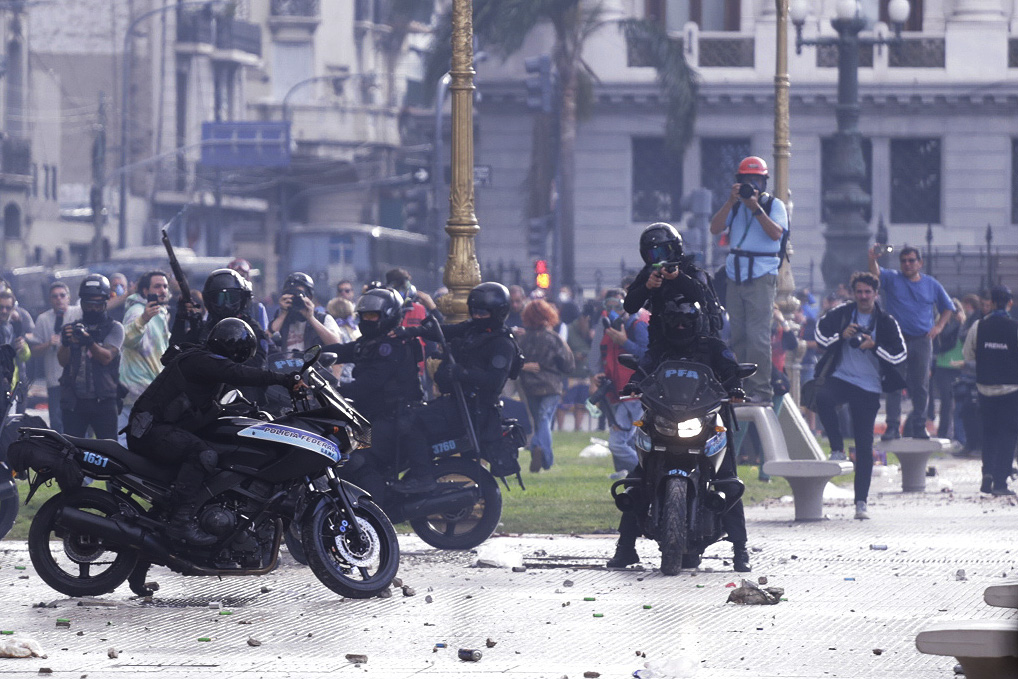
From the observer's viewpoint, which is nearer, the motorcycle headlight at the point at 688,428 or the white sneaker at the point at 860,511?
the motorcycle headlight at the point at 688,428

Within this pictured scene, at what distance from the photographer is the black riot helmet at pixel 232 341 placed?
8562mm

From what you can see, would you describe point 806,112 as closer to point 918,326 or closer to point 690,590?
point 918,326

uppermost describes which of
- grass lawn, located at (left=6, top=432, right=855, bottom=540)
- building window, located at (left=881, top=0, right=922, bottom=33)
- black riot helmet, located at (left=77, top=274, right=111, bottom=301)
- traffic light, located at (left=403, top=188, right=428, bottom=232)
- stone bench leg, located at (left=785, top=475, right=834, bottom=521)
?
building window, located at (left=881, top=0, right=922, bottom=33)

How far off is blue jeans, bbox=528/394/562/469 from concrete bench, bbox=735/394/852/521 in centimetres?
206

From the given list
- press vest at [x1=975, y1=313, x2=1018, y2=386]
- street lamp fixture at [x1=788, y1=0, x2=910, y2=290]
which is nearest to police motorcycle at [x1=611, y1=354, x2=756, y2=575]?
press vest at [x1=975, y1=313, x2=1018, y2=386]

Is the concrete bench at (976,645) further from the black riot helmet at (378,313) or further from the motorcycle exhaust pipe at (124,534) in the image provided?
the black riot helmet at (378,313)

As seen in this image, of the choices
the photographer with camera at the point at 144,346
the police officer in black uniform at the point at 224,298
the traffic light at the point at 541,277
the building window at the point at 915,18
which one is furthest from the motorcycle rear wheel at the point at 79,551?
the building window at the point at 915,18

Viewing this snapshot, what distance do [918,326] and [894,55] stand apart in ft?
82.8

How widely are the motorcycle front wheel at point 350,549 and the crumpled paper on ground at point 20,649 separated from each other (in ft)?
5.06

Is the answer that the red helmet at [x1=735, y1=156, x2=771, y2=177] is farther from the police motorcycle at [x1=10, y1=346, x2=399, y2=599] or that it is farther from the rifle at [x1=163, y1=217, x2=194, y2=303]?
the police motorcycle at [x1=10, y1=346, x2=399, y2=599]

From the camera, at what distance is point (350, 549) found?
8.59 meters

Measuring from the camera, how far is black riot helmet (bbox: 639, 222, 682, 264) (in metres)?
10.3

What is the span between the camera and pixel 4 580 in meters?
9.36

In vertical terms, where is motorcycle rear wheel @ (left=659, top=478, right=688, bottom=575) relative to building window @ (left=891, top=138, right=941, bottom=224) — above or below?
below
